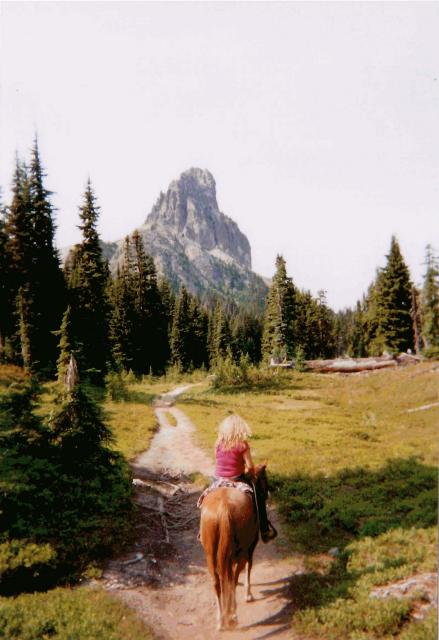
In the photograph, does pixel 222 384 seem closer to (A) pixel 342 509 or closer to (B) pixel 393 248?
(A) pixel 342 509

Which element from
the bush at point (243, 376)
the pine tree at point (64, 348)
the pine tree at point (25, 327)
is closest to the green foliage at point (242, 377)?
the bush at point (243, 376)

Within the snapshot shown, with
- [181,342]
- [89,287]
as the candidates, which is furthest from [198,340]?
[89,287]

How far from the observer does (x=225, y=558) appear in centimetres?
592

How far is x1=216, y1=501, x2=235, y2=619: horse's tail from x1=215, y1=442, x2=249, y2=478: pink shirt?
960 millimetres

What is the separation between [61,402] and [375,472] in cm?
1021

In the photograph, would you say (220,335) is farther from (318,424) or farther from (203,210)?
(203,210)

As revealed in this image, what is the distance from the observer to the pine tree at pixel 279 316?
44.2ft

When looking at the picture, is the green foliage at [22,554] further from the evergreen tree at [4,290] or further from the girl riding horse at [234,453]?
the evergreen tree at [4,290]

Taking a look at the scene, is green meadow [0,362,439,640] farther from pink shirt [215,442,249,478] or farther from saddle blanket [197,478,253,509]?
pink shirt [215,442,249,478]

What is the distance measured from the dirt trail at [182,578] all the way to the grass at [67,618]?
1.35 feet

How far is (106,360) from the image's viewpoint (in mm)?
13875

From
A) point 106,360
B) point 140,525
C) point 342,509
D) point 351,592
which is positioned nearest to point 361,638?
point 351,592

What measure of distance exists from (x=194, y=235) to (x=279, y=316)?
205 ft

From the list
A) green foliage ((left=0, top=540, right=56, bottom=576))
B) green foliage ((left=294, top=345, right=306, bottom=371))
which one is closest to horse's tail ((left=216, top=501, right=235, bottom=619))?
green foliage ((left=0, top=540, right=56, bottom=576))
